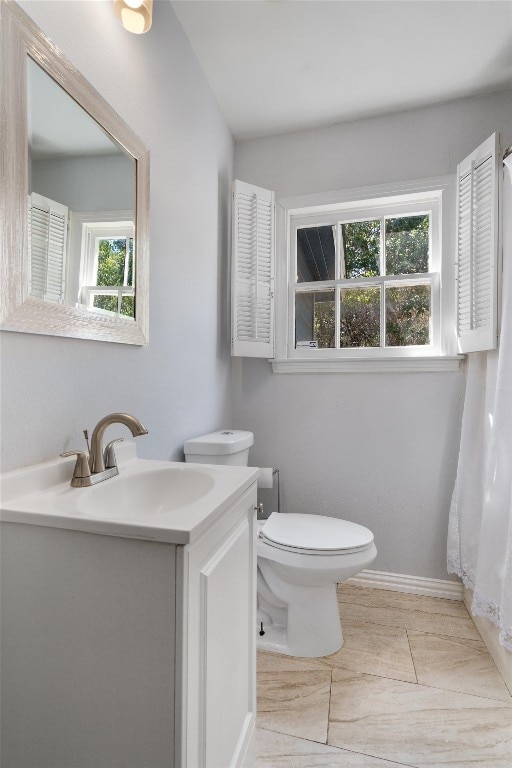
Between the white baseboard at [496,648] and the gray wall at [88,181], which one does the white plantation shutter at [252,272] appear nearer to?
the gray wall at [88,181]

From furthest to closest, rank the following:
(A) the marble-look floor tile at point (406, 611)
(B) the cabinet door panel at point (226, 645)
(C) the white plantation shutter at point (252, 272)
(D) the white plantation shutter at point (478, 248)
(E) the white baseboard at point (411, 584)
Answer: (C) the white plantation shutter at point (252, 272)
(E) the white baseboard at point (411, 584)
(A) the marble-look floor tile at point (406, 611)
(D) the white plantation shutter at point (478, 248)
(B) the cabinet door panel at point (226, 645)

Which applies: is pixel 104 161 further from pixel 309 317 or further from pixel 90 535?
pixel 309 317

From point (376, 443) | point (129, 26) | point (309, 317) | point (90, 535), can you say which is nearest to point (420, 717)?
point (376, 443)

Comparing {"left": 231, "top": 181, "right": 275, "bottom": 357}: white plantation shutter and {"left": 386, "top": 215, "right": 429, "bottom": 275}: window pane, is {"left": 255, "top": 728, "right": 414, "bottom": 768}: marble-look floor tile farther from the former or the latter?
{"left": 386, "top": 215, "right": 429, "bottom": 275}: window pane

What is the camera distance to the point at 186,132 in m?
1.69

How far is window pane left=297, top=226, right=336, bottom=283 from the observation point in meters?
2.33

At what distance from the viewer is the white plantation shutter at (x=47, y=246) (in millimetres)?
902

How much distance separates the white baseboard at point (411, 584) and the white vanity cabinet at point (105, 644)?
1519mm

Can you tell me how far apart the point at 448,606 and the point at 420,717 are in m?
0.78

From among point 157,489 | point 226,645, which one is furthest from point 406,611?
point 157,489

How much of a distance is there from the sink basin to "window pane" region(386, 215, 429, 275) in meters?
1.71

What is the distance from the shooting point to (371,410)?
2.14m

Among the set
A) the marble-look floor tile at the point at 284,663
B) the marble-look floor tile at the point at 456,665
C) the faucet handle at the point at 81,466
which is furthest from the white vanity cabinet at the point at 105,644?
the marble-look floor tile at the point at 456,665

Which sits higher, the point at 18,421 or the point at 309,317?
the point at 309,317
